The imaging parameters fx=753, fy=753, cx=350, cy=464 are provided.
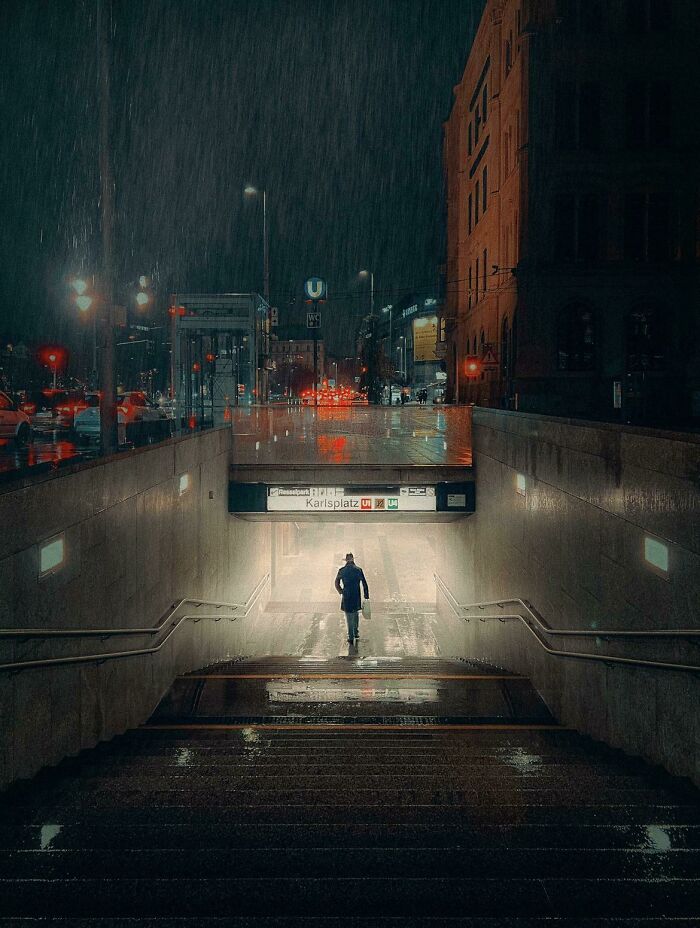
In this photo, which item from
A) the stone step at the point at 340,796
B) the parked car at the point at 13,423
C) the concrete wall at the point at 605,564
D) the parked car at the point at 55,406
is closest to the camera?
the stone step at the point at 340,796

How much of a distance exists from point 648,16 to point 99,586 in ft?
107

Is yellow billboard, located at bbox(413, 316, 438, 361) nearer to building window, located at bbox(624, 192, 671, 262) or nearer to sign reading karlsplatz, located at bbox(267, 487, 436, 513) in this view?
building window, located at bbox(624, 192, 671, 262)

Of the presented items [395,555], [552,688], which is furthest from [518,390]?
[552,688]

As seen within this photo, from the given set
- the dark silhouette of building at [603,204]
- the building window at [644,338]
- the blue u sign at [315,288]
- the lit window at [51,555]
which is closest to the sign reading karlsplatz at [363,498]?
the lit window at [51,555]

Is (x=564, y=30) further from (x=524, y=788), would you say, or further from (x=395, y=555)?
(x=524, y=788)

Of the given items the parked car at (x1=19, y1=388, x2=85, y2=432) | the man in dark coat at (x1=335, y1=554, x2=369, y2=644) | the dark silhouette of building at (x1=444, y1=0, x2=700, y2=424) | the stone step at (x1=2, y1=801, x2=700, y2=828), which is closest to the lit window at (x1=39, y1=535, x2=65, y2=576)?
the stone step at (x1=2, y1=801, x2=700, y2=828)

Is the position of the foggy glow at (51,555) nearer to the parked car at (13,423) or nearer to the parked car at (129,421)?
the parked car at (129,421)

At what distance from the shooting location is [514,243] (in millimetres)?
32625

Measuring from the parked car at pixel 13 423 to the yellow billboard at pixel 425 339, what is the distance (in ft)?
294

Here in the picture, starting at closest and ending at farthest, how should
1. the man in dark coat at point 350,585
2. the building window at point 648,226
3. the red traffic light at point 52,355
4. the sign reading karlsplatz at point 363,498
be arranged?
the man in dark coat at point 350,585 → the sign reading karlsplatz at point 363,498 → the red traffic light at point 52,355 → the building window at point 648,226

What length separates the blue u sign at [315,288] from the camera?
148ft

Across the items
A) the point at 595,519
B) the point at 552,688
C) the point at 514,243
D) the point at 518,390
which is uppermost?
the point at 514,243

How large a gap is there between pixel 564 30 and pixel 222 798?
109ft

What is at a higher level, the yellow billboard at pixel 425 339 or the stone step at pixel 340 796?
the yellow billboard at pixel 425 339
